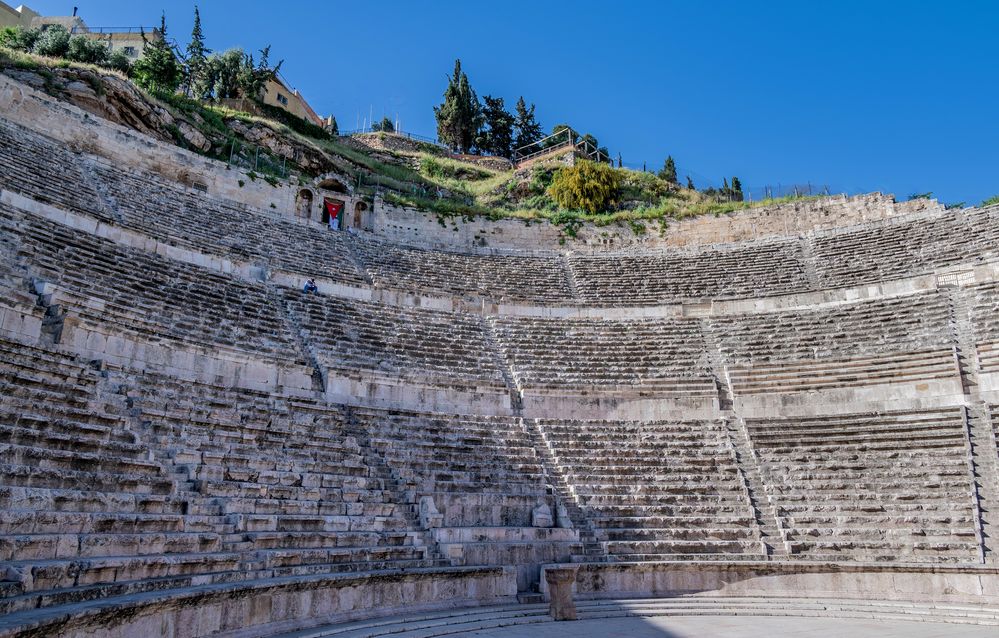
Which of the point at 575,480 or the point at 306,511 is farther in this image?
the point at 575,480

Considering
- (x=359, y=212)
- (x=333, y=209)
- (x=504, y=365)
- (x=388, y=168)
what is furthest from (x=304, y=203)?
(x=504, y=365)

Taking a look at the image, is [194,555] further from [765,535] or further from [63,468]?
[765,535]

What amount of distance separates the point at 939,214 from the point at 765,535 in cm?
1581

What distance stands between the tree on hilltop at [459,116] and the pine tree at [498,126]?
98 cm

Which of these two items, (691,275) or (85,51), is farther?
(85,51)

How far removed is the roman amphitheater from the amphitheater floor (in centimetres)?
9

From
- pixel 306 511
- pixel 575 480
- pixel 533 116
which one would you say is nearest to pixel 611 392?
pixel 575 480

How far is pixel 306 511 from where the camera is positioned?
9.53m

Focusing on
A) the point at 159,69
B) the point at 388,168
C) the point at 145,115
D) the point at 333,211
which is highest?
the point at 159,69

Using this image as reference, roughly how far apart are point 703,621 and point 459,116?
41.6 meters

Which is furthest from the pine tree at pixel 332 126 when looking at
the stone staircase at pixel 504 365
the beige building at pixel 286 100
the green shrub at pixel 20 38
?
the stone staircase at pixel 504 365

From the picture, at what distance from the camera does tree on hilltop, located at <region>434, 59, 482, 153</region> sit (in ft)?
152

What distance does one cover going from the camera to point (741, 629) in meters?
8.78

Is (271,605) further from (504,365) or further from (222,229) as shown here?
(222,229)
